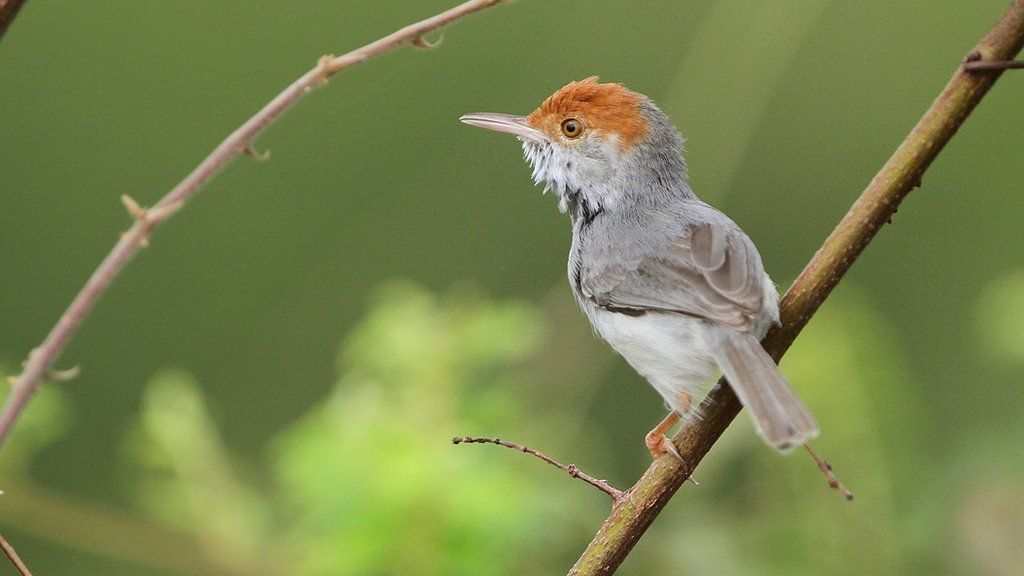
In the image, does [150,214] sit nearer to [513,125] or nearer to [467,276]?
[513,125]

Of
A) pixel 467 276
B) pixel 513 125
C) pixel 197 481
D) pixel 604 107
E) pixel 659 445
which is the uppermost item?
pixel 604 107

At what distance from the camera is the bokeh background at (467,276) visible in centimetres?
338

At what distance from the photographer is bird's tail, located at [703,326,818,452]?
2.08 metres

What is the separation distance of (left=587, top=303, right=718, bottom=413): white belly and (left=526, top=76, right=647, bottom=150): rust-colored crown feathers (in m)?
0.63

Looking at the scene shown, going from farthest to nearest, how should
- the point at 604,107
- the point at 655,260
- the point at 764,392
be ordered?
the point at 604,107, the point at 655,260, the point at 764,392

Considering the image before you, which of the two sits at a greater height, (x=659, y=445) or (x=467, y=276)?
(x=659, y=445)

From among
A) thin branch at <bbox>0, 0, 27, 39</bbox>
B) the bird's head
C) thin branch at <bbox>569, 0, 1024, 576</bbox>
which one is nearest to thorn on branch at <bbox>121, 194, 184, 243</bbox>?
thin branch at <bbox>0, 0, 27, 39</bbox>

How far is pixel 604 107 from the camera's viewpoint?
3.28 m

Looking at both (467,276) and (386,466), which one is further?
(467,276)

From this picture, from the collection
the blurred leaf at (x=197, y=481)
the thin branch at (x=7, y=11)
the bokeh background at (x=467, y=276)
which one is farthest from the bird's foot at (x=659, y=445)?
the blurred leaf at (x=197, y=481)

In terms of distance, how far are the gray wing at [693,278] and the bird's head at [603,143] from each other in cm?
31

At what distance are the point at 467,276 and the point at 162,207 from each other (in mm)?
4567

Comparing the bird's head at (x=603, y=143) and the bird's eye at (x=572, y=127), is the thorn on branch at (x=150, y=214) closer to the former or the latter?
the bird's head at (x=603, y=143)

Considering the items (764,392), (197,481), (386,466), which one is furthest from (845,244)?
(197,481)
